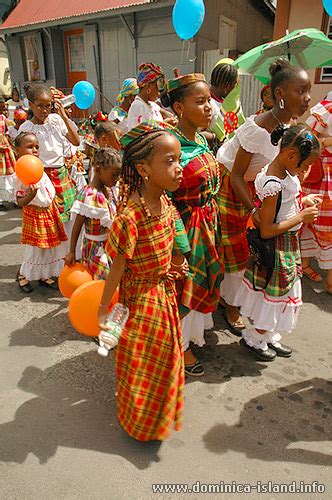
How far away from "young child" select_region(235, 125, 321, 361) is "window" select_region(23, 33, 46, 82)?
13.4 meters

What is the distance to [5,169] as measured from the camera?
7.28 meters

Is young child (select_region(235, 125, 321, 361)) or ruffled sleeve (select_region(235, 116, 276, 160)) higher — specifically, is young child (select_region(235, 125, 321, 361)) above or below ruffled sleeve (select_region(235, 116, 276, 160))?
below

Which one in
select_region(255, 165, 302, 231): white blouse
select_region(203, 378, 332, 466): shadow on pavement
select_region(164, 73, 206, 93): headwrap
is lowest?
select_region(203, 378, 332, 466): shadow on pavement

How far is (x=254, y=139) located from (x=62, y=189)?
7.89 feet

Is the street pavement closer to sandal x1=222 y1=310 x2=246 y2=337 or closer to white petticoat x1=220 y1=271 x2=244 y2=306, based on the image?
sandal x1=222 y1=310 x2=246 y2=337

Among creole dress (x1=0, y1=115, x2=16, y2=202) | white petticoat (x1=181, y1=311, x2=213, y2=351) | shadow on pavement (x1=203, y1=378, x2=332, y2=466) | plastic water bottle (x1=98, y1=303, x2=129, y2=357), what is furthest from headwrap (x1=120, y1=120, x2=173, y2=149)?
creole dress (x1=0, y1=115, x2=16, y2=202)

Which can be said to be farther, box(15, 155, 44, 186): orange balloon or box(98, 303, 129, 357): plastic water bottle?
box(15, 155, 44, 186): orange balloon

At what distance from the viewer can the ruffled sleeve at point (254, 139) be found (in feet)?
8.71

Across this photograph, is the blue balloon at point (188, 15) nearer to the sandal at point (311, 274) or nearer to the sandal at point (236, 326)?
the sandal at point (311, 274)

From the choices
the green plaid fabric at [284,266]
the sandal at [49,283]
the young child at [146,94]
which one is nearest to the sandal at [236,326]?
the green plaid fabric at [284,266]

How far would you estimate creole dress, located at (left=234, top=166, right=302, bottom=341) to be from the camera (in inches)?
99.4

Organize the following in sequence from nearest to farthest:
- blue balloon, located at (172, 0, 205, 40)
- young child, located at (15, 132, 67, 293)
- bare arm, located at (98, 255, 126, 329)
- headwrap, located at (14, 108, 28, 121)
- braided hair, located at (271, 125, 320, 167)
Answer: bare arm, located at (98, 255, 126, 329) < braided hair, located at (271, 125, 320, 167) < young child, located at (15, 132, 67, 293) < blue balloon, located at (172, 0, 205, 40) < headwrap, located at (14, 108, 28, 121)

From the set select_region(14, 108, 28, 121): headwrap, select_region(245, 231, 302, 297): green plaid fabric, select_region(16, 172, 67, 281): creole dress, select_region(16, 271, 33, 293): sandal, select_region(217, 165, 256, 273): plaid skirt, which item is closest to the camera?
select_region(245, 231, 302, 297): green plaid fabric

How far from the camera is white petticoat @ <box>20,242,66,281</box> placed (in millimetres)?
4082
